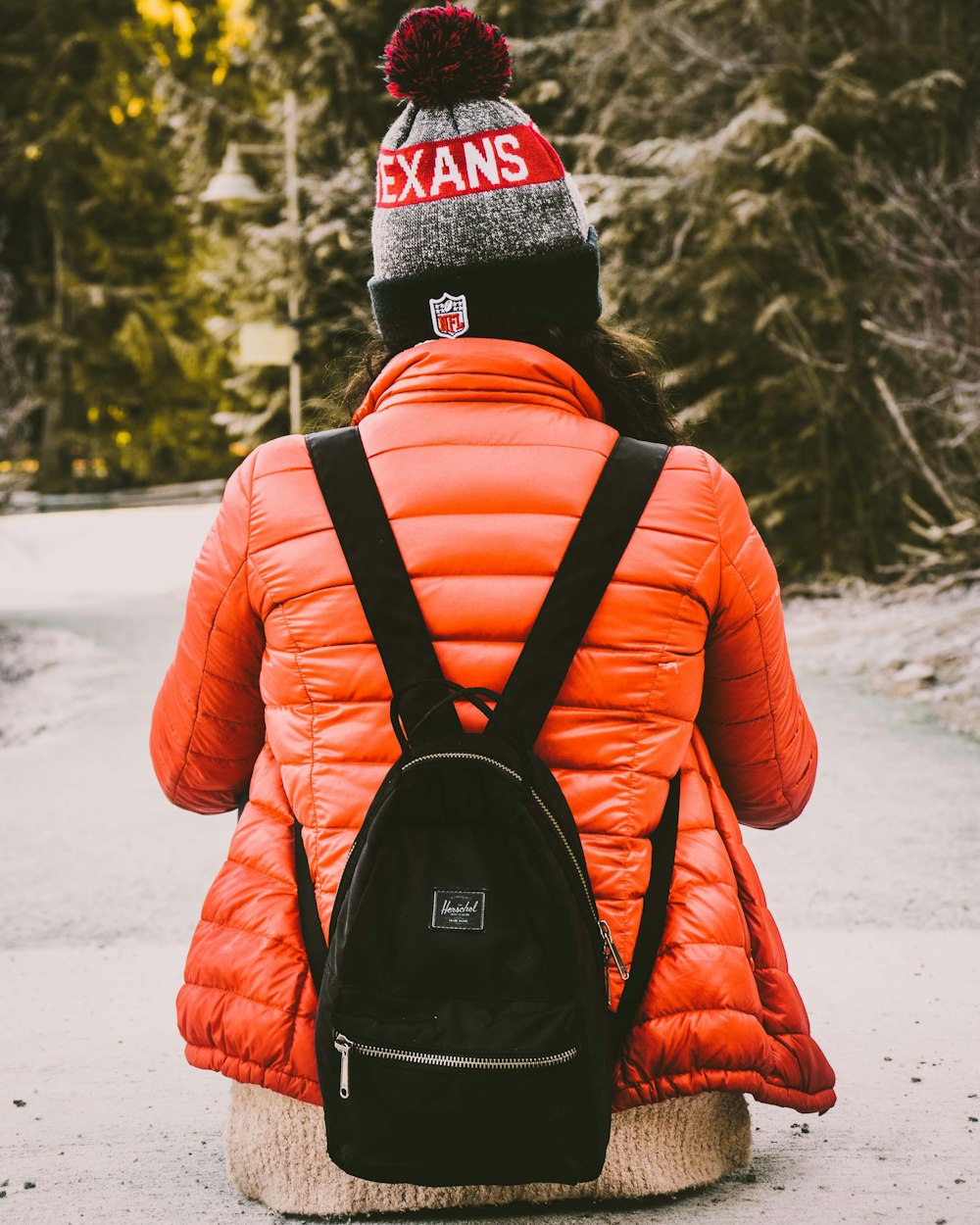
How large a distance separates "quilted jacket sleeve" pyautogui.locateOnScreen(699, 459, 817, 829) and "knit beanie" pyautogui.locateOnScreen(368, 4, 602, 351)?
17.0 inches

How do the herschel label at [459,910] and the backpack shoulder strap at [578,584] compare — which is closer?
the herschel label at [459,910]

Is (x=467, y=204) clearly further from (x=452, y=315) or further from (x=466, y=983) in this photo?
(x=466, y=983)

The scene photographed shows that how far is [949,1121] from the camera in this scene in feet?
9.23

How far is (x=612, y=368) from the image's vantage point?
2.44m

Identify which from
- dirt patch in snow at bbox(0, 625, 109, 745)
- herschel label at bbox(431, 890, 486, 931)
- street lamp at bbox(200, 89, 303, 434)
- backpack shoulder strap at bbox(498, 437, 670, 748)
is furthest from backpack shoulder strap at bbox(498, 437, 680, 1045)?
street lamp at bbox(200, 89, 303, 434)

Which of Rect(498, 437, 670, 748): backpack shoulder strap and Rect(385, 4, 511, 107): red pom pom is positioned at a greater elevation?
Rect(385, 4, 511, 107): red pom pom

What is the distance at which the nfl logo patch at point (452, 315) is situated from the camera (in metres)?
2.29

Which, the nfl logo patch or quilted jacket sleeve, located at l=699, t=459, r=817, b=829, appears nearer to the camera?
quilted jacket sleeve, located at l=699, t=459, r=817, b=829

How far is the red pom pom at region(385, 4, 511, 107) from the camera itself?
229cm

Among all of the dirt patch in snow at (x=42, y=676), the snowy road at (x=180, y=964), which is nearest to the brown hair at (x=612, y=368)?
the snowy road at (x=180, y=964)

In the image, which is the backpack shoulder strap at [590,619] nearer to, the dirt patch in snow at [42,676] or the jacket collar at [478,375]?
the jacket collar at [478,375]

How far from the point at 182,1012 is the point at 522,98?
1461cm

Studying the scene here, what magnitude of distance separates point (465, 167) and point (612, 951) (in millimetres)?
1242

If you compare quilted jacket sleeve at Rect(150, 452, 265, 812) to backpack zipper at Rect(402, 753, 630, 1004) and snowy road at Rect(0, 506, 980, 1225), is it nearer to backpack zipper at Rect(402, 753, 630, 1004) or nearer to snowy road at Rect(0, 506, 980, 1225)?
backpack zipper at Rect(402, 753, 630, 1004)
